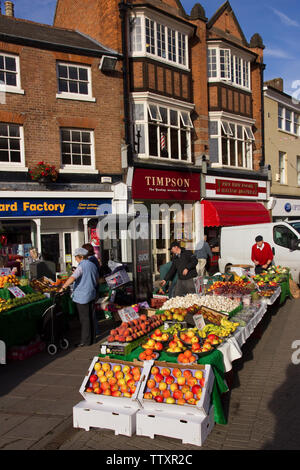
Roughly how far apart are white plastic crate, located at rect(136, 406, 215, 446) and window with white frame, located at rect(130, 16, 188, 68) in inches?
586

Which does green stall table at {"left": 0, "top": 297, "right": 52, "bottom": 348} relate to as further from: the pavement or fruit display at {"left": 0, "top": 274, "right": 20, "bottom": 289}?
fruit display at {"left": 0, "top": 274, "right": 20, "bottom": 289}

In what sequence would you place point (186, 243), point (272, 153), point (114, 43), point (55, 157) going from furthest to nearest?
point (272, 153) → point (186, 243) → point (114, 43) → point (55, 157)

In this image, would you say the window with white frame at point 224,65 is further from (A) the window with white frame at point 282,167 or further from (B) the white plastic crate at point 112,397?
(B) the white plastic crate at point 112,397

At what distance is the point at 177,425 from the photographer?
3.83 m

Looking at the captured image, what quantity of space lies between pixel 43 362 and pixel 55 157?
346 inches

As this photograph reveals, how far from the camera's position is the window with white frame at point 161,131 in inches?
618

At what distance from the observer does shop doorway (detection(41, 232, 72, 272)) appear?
557 inches

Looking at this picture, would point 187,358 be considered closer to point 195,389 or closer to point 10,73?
point 195,389

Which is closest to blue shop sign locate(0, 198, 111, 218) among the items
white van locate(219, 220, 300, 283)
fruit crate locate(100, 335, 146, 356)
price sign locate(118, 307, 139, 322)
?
white van locate(219, 220, 300, 283)

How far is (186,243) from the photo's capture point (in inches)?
701

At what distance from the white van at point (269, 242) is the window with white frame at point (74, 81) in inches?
306

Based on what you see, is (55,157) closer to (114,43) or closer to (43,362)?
(114,43)

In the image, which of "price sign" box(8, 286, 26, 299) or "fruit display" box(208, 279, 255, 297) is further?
"fruit display" box(208, 279, 255, 297)

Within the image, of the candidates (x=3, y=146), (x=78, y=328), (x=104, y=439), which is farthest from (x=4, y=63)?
(x=104, y=439)
